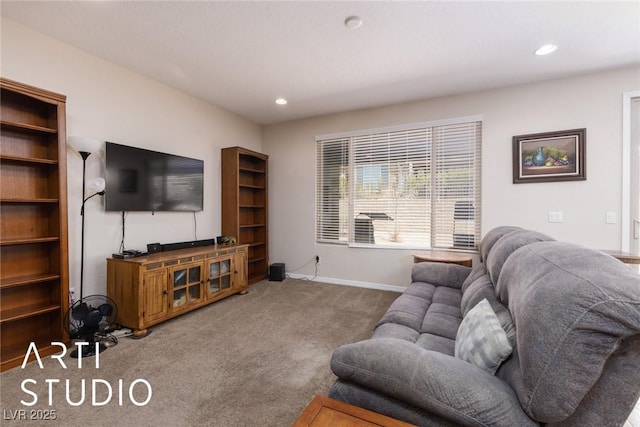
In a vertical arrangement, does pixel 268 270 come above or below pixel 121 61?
below

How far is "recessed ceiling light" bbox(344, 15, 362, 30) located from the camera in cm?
217

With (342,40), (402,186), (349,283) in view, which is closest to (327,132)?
(402,186)

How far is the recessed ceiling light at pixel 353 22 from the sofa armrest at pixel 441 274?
2277 mm

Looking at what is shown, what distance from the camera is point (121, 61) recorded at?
112 inches

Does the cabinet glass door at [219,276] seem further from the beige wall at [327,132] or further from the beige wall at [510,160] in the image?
the beige wall at [510,160]

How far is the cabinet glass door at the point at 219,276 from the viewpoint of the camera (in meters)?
3.33

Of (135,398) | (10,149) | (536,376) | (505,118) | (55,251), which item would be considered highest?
(505,118)

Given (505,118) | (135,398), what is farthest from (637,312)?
(505,118)

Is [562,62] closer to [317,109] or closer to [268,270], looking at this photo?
[317,109]

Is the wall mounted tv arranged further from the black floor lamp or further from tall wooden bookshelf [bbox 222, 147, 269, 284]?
tall wooden bookshelf [bbox 222, 147, 269, 284]

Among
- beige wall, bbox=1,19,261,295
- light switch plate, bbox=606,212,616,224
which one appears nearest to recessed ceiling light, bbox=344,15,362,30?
beige wall, bbox=1,19,261,295

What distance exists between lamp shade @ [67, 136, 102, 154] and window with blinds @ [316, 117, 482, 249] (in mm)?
2894

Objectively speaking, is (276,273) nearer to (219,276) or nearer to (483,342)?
(219,276)

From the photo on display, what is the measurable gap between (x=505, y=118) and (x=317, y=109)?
2.47m
